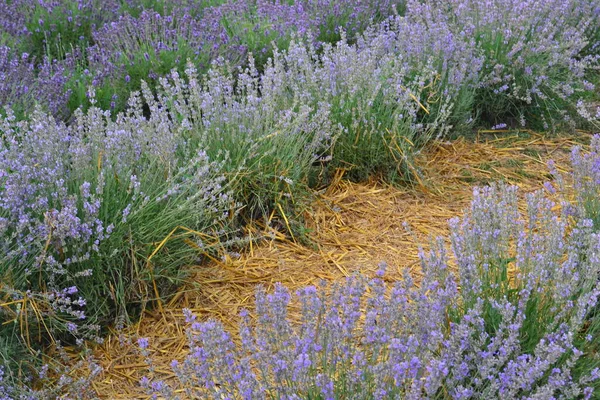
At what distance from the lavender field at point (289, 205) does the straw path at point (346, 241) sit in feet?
0.20

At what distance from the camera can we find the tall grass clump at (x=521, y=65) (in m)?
4.59

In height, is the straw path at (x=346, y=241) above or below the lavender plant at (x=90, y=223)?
below

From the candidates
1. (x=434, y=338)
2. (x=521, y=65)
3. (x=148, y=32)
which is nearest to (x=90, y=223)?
(x=434, y=338)

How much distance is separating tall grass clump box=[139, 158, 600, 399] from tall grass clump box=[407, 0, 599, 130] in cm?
224

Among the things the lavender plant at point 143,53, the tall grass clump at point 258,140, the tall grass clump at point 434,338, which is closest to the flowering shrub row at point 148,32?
the lavender plant at point 143,53

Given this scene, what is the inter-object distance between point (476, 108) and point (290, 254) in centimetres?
197

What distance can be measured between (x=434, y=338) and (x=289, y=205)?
1.74 m

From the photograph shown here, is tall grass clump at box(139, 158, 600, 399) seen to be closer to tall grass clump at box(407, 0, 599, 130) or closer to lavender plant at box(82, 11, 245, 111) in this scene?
tall grass clump at box(407, 0, 599, 130)

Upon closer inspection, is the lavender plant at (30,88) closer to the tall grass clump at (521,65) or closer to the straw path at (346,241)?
the straw path at (346,241)

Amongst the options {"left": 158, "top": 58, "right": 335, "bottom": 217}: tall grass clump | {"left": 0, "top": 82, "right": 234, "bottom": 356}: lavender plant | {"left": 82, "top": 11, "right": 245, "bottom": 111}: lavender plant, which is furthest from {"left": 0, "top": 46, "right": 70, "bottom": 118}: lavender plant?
{"left": 0, "top": 82, "right": 234, "bottom": 356}: lavender plant

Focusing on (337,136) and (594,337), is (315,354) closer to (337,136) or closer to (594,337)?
(594,337)

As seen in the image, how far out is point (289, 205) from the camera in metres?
3.58

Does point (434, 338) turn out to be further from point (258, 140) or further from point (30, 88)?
point (30, 88)

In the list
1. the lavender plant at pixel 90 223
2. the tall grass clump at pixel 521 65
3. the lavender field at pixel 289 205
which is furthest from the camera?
the tall grass clump at pixel 521 65
